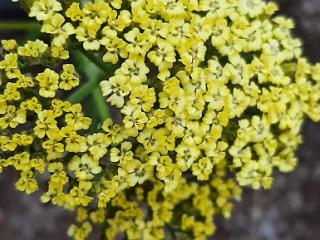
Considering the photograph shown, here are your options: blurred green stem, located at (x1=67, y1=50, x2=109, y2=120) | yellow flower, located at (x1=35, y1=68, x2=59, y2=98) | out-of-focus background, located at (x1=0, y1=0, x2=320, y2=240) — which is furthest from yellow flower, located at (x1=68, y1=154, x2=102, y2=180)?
out-of-focus background, located at (x1=0, y1=0, x2=320, y2=240)

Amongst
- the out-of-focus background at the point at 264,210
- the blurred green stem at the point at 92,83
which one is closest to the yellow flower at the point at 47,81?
the blurred green stem at the point at 92,83

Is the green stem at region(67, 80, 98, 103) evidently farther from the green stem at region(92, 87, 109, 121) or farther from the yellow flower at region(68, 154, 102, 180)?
the yellow flower at region(68, 154, 102, 180)

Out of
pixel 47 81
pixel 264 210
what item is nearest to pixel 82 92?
pixel 47 81

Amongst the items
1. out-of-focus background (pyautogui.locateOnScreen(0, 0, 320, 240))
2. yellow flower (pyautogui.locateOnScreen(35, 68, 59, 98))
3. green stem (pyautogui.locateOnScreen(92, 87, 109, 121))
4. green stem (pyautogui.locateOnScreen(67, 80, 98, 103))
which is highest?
yellow flower (pyautogui.locateOnScreen(35, 68, 59, 98))

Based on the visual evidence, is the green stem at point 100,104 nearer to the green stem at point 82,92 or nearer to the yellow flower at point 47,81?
the green stem at point 82,92

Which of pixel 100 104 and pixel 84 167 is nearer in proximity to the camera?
pixel 84 167

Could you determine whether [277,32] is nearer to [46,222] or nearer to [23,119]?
[23,119]

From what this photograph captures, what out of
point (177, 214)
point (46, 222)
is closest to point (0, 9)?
point (46, 222)

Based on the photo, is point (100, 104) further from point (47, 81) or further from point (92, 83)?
point (47, 81)
